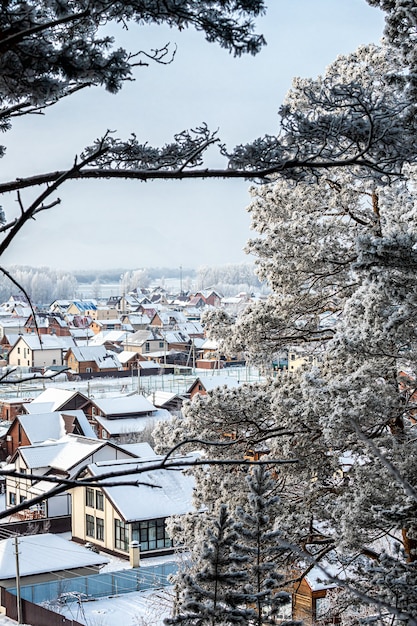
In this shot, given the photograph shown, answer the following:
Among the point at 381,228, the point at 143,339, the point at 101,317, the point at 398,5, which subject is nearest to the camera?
the point at 398,5

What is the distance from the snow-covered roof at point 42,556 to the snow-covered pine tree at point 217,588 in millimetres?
11984

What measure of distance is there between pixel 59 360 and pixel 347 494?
4022 centimetres

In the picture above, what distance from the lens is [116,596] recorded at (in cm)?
1609

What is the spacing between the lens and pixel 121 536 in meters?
19.3

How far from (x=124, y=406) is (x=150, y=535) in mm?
11361

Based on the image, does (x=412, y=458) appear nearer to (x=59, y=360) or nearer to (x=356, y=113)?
(x=356, y=113)

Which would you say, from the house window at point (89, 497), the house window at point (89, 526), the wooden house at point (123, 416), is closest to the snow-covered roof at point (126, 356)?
the wooden house at point (123, 416)

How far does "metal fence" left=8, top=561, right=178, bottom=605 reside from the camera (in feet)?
51.3

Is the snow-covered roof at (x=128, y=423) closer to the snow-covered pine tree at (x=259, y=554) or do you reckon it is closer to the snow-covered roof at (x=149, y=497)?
the snow-covered roof at (x=149, y=497)

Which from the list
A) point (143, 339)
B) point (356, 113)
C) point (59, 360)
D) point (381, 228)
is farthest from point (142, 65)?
point (143, 339)

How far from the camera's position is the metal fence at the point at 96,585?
51.3ft

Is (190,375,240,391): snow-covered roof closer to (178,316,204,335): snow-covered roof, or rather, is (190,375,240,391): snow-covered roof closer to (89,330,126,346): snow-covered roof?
(89,330,126,346): snow-covered roof

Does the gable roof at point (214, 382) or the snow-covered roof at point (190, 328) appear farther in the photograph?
the snow-covered roof at point (190, 328)

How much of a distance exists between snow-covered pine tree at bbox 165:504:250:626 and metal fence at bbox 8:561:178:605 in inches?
425
